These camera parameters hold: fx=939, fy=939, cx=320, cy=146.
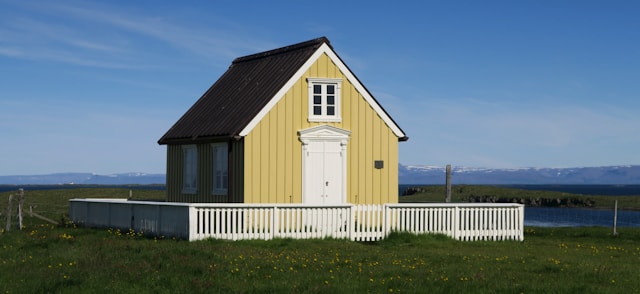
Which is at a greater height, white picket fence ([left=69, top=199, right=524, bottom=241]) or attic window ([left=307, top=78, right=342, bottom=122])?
attic window ([left=307, top=78, right=342, bottom=122])

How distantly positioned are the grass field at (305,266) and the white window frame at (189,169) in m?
7.21

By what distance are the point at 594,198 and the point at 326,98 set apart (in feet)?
241

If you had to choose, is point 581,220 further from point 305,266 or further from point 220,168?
point 305,266

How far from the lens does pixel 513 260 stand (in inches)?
826

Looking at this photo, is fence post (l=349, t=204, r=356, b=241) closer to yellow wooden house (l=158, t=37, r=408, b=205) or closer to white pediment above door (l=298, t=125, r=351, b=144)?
yellow wooden house (l=158, t=37, r=408, b=205)

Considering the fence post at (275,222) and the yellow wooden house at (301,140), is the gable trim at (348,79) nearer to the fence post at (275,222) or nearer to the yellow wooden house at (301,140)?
the yellow wooden house at (301,140)

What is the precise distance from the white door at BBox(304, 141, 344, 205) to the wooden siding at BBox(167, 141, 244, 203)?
2233 millimetres

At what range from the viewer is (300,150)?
30.8 meters

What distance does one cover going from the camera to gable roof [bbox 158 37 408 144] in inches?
1200

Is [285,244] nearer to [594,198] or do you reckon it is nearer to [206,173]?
[206,173]

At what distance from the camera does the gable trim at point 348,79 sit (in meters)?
29.9

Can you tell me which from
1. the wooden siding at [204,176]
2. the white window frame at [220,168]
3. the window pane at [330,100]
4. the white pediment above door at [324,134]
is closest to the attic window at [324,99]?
the window pane at [330,100]

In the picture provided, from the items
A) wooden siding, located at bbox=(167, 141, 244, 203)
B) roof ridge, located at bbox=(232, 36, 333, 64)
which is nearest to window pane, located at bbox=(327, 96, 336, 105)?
roof ridge, located at bbox=(232, 36, 333, 64)

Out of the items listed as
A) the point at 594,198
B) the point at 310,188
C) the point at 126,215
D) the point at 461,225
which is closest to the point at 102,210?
the point at 126,215
